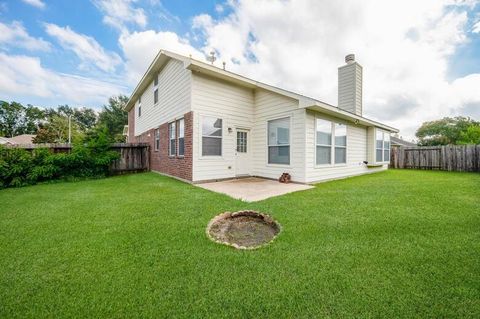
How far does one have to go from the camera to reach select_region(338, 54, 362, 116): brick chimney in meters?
9.97

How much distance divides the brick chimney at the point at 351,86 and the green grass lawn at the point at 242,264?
22.8 feet

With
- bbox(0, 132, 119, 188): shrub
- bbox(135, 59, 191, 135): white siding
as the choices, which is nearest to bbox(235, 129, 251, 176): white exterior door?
bbox(135, 59, 191, 135): white siding

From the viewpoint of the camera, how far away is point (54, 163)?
7.55 metres

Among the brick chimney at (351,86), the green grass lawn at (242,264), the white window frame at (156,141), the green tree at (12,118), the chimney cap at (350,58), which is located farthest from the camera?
the green tree at (12,118)

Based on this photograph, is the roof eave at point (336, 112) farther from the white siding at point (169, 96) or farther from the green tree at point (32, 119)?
the green tree at point (32, 119)

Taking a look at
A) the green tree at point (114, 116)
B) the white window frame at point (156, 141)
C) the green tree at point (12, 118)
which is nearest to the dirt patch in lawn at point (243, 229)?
the white window frame at point (156, 141)

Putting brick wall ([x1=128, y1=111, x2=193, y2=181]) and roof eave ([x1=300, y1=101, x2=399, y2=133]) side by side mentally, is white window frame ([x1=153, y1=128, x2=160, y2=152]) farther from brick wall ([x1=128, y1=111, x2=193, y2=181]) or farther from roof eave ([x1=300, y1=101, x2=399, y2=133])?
roof eave ([x1=300, y1=101, x2=399, y2=133])

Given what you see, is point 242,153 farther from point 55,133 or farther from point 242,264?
point 55,133

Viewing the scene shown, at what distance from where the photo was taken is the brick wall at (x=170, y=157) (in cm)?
705

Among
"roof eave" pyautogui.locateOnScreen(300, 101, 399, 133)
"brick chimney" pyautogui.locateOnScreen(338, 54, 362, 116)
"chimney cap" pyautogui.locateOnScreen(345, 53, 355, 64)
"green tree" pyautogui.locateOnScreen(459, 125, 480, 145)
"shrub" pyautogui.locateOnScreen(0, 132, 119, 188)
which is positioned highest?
"chimney cap" pyautogui.locateOnScreen(345, 53, 355, 64)

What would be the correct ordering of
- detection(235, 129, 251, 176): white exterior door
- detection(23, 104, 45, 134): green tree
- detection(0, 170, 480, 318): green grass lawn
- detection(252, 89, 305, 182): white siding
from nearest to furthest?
detection(0, 170, 480, 318): green grass lawn < detection(252, 89, 305, 182): white siding < detection(235, 129, 251, 176): white exterior door < detection(23, 104, 45, 134): green tree

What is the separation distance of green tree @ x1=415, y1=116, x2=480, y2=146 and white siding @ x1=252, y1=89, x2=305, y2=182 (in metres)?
38.8

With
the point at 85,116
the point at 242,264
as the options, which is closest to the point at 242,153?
the point at 242,264

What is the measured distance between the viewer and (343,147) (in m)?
8.77
